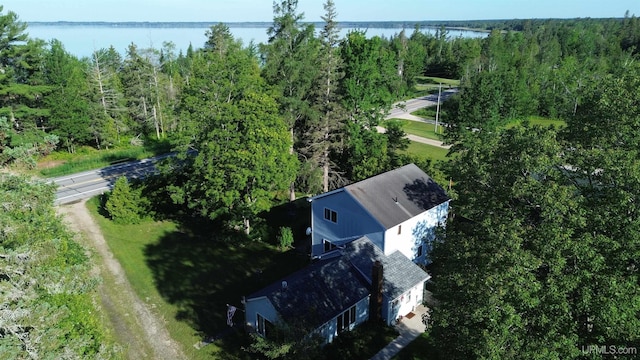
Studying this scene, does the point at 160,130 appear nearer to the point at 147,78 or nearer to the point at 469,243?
the point at 147,78

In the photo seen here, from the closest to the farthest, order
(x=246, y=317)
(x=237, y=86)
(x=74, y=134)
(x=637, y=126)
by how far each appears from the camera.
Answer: (x=637, y=126), (x=246, y=317), (x=237, y=86), (x=74, y=134)

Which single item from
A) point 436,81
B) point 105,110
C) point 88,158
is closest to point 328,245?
point 88,158

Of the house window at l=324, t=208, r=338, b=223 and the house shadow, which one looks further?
the house shadow

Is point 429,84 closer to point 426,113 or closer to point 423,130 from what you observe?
point 426,113

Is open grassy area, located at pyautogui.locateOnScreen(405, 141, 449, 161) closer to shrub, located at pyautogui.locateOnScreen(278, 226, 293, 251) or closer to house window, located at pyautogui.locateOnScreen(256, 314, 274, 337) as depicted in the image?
shrub, located at pyautogui.locateOnScreen(278, 226, 293, 251)

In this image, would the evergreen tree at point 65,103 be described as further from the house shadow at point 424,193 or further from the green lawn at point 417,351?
the green lawn at point 417,351

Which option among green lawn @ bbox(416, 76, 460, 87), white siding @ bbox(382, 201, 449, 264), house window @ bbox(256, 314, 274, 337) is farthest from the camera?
green lawn @ bbox(416, 76, 460, 87)

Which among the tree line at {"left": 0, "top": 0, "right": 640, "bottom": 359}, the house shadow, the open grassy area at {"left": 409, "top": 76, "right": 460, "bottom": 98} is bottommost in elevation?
the open grassy area at {"left": 409, "top": 76, "right": 460, "bottom": 98}

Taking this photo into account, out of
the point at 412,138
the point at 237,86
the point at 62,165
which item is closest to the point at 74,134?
the point at 62,165

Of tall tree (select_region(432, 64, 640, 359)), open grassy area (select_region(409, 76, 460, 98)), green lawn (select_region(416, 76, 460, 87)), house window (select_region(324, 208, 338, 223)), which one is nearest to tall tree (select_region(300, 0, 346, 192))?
house window (select_region(324, 208, 338, 223))

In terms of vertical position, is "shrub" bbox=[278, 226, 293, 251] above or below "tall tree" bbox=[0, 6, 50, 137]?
below
